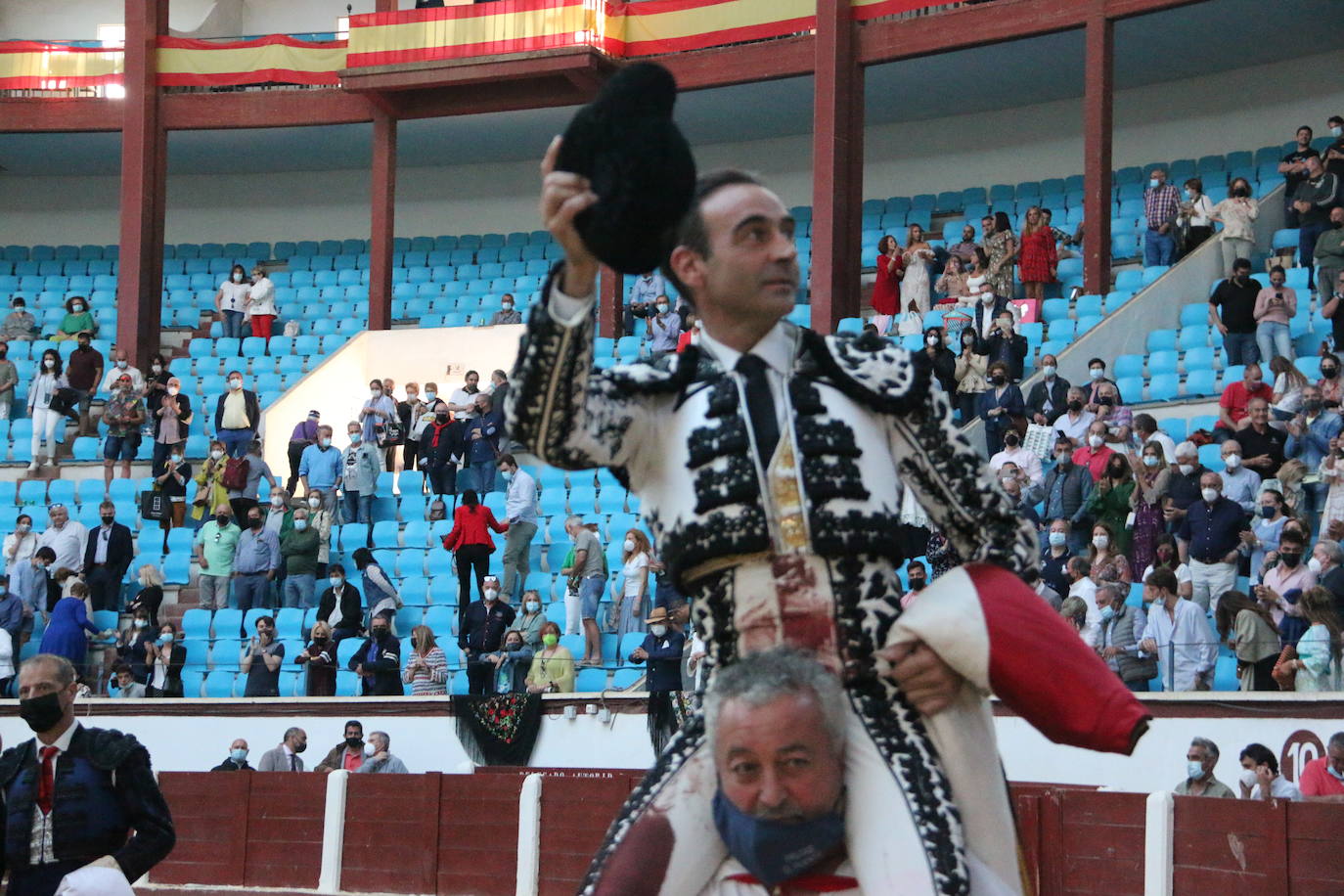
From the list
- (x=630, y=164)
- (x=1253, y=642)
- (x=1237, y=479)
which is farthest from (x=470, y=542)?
(x=630, y=164)

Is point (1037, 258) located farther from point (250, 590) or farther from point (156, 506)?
point (156, 506)

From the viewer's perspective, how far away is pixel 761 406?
10.3 ft

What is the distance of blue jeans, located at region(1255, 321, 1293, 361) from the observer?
13.7 meters

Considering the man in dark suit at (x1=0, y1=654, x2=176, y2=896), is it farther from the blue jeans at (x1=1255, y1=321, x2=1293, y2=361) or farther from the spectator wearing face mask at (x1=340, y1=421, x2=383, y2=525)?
the spectator wearing face mask at (x1=340, y1=421, x2=383, y2=525)

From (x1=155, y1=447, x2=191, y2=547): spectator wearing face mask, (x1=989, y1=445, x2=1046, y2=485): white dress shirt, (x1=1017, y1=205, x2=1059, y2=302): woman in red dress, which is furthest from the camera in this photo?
(x1=155, y1=447, x2=191, y2=547): spectator wearing face mask

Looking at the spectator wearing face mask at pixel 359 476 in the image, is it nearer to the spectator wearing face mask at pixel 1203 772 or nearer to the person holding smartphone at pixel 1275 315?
the person holding smartphone at pixel 1275 315

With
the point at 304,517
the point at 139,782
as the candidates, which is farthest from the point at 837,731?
the point at 304,517

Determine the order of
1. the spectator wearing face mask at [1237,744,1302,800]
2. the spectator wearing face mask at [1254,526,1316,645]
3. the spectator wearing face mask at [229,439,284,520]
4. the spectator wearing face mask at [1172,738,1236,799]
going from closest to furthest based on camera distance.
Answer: the spectator wearing face mask at [1237,744,1302,800], the spectator wearing face mask at [1172,738,1236,799], the spectator wearing face mask at [1254,526,1316,645], the spectator wearing face mask at [229,439,284,520]

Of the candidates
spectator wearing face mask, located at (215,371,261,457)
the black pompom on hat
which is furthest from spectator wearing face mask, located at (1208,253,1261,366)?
the black pompom on hat

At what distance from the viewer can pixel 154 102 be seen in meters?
23.5

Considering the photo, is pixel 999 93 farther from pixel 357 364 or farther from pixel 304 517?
pixel 304 517

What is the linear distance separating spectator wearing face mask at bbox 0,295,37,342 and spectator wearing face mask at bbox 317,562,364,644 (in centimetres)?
916

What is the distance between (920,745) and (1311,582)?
26.1 feet

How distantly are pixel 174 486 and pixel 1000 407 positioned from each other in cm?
806
